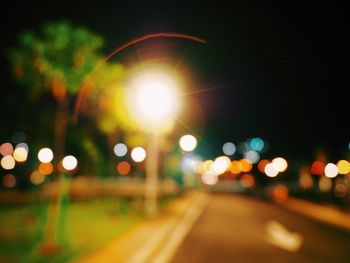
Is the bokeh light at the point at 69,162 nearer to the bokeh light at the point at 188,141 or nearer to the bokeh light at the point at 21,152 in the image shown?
the bokeh light at the point at 21,152

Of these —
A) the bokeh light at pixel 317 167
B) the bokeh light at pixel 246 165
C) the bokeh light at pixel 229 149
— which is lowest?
the bokeh light at pixel 317 167

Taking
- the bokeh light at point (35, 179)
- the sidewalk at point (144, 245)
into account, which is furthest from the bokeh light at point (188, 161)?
the sidewalk at point (144, 245)

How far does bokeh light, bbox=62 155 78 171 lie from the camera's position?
458 inches

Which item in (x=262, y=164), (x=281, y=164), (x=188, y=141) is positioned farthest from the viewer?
(x=262, y=164)

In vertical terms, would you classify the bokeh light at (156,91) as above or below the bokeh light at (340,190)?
above

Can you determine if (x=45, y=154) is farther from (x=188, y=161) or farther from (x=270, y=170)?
(x=270, y=170)

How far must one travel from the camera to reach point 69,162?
466 inches

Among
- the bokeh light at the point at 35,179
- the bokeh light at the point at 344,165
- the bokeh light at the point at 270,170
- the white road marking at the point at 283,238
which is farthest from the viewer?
the bokeh light at the point at 270,170

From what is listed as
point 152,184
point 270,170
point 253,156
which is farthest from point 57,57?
point 253,156

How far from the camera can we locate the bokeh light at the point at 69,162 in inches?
458

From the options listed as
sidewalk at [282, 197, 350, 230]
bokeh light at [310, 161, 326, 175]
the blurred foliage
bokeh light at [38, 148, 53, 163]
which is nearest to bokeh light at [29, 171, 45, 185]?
sidewalk at [282, 197, 350, 230]

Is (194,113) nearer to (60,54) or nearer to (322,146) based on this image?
(322,146)

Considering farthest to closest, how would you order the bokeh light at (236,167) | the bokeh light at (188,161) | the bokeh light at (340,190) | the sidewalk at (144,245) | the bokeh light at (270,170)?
the bokeh light at (236,167) < the bokeh light at (270,170) < the bokeh light at (188,161) < the bokeh light at (340,190) < the sidewalk at (144,245)

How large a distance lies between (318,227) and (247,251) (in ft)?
29.3
